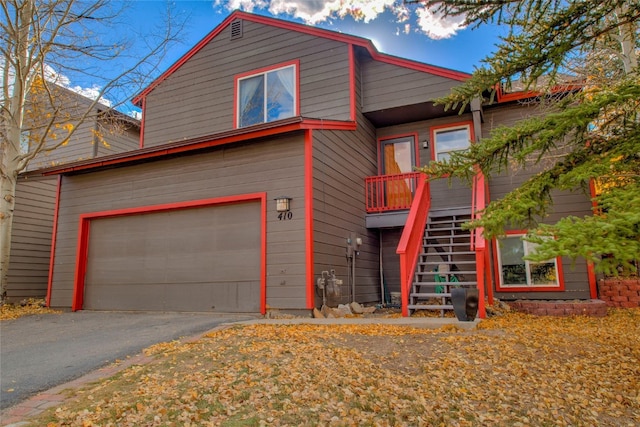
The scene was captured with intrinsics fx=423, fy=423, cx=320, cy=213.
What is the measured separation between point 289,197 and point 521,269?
206 inches

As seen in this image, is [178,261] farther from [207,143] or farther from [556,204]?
[556,204]

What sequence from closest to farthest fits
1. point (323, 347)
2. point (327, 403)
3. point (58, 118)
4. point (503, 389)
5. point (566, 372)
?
point (327, 403) < point (503, 389) < point (566, 372) < point (323, 347) < point (58, 118)

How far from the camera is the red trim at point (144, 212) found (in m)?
7.44

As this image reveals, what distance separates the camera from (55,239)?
31.6 feet

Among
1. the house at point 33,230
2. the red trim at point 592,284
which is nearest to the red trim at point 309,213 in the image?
the red trim at point 592,284

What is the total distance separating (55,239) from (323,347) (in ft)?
25.8

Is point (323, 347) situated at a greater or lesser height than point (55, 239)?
lesser

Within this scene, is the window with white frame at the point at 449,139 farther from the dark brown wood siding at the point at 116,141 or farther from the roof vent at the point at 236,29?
the dark brown wood siding at the point at 116,141

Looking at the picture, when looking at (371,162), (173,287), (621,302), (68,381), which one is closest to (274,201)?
(173,287)

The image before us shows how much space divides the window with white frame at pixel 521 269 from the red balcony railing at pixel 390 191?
7.28 ft

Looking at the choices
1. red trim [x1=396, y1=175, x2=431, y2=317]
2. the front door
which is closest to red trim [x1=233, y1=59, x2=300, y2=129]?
the front door

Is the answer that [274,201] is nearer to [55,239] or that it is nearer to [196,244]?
[196,244]

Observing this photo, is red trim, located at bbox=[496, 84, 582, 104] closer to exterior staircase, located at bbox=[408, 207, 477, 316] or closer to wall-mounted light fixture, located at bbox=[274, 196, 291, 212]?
exterior staircase, located at bbox=[408, 207, 477, 316]

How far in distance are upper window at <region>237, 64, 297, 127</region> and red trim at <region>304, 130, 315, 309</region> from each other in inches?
104
